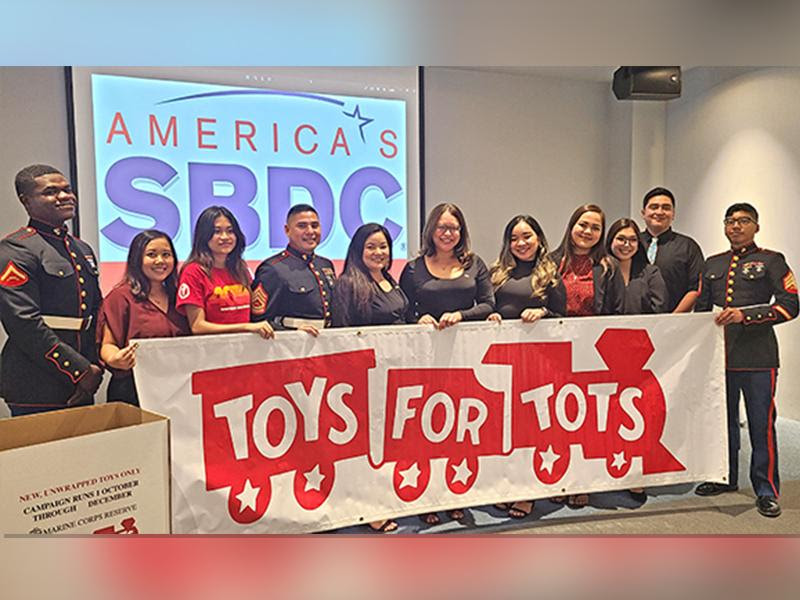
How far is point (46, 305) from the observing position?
1.62m

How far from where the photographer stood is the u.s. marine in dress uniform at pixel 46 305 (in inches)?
62.9

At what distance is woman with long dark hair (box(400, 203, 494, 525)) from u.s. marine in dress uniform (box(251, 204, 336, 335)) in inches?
9.4

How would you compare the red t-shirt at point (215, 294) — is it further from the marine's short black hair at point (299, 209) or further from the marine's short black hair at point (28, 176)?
the marine's short black hair at point (28, 176)

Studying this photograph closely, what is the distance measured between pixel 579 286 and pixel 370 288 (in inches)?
24.0

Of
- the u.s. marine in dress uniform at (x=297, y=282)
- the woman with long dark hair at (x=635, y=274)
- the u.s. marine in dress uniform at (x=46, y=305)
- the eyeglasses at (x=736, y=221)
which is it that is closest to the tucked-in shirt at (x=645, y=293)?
the woman with long dark hair at (x=635, y=274)

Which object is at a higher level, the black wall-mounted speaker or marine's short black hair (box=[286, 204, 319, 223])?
the black wall-mounted speaker

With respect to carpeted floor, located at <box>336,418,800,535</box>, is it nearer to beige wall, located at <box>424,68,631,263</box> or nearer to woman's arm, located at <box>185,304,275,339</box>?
woman's arm, located at <box>185,304,275,339</box>

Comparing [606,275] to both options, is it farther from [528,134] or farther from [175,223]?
[175,223]

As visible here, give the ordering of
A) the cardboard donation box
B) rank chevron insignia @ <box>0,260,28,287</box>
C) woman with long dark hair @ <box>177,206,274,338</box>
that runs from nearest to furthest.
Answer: the cardboard donation box, rank chevron insignia @ <box>0,260,28,287</box>, woman with long dark hair @ <box>177,206,274,338</box>

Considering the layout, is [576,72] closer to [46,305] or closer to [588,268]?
[588,268]

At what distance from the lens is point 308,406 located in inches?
68.0

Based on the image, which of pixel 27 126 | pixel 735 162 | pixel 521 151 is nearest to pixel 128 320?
pixel 27 126

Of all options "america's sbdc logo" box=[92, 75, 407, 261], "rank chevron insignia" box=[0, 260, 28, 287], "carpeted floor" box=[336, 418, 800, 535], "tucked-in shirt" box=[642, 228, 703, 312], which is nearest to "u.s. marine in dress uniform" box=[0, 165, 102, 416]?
"rank chevron insignia" box=[0, 260, 28, 287]

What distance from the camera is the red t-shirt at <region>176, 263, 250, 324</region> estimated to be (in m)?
1.69
